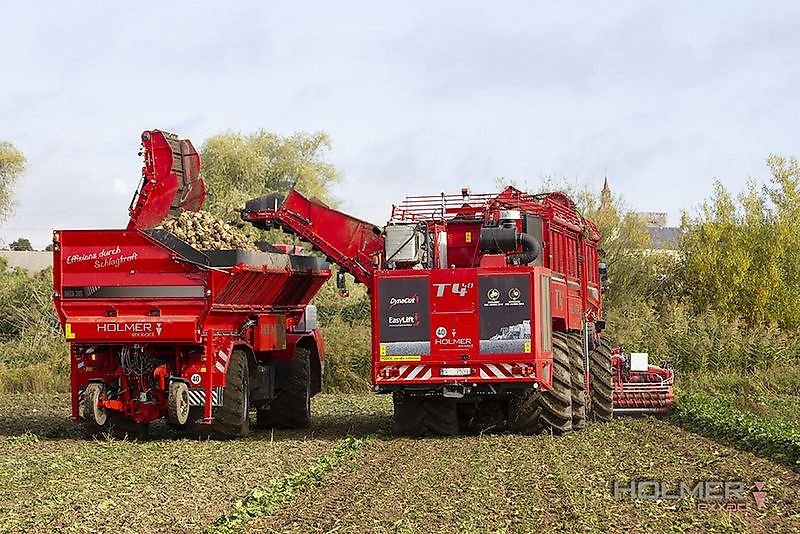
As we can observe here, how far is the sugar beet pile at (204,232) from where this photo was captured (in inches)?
691

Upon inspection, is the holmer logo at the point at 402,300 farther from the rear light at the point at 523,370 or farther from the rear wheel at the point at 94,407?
the rear wheel at the point at 94,407

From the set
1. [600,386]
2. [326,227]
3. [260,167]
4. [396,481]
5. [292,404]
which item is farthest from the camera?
[260,167]

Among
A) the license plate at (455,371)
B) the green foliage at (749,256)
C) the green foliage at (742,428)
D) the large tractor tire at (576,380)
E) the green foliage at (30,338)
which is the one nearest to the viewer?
the green foliage at (742,428)

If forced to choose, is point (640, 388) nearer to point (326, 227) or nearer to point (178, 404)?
point (326, 227)

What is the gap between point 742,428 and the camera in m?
17.4

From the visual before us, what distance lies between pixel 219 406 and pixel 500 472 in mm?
5634

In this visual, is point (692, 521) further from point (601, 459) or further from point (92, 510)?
point (92, 510)

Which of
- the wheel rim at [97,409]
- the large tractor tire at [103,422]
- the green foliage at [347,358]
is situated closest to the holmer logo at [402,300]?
the large tractor tire at [103,422]

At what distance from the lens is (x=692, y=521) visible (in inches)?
399
